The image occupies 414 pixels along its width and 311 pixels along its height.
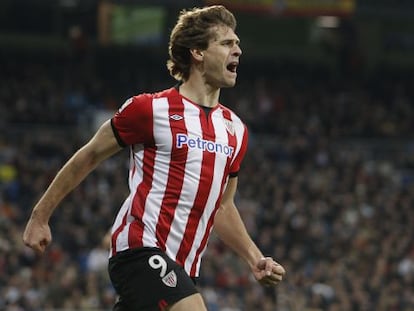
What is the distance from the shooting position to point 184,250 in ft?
17.5

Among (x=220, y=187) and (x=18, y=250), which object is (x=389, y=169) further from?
(x=220, y=187)

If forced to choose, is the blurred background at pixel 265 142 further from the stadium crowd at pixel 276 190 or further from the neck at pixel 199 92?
the neck at pixel 199 92

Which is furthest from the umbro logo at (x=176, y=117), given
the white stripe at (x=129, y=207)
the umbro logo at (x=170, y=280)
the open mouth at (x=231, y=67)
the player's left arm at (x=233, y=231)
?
the umbro logo at (x=170, y=280)

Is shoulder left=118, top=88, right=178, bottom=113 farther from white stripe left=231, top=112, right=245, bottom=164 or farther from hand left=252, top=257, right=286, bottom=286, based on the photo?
hand left=252, top=257, right=286, bottom=286

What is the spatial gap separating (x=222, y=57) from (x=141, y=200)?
773 mm

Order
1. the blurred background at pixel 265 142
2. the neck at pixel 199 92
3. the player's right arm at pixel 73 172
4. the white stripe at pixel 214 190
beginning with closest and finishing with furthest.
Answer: the player's right arm at pixel 73 172
the white stripe at pixel 214 190
the neck at pixel 199 92
the blurred background at pixel 265 142

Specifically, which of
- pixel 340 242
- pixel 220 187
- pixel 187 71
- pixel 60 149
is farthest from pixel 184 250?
pixel 60 149

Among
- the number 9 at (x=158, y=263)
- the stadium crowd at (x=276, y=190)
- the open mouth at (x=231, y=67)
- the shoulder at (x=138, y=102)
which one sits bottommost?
the stadium crowd at (x=276, y=190)

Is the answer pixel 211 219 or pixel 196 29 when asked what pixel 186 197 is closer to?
pixel 211 219

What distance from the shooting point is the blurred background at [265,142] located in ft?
56.9

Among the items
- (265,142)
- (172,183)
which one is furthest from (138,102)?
(265,142)

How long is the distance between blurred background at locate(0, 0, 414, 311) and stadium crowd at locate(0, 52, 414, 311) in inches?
1.5

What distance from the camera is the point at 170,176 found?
210 inches

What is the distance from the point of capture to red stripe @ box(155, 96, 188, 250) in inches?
208
